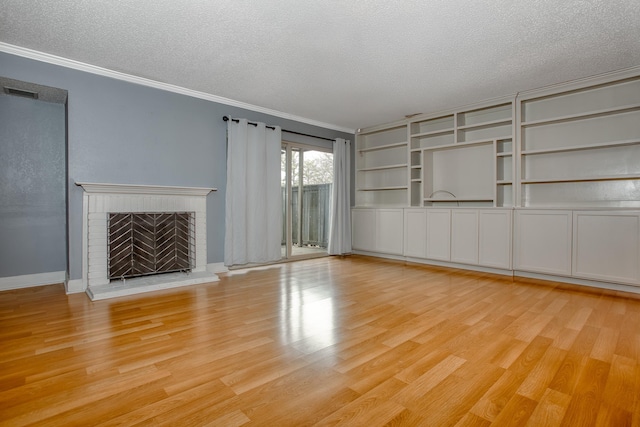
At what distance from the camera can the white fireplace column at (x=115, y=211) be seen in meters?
3.46

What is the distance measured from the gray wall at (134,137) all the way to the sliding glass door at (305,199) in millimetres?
1106

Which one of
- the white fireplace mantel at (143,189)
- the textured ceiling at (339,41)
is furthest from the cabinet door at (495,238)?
the white fireplace mantel at (143,189)

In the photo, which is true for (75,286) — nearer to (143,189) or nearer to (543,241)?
(143,189)

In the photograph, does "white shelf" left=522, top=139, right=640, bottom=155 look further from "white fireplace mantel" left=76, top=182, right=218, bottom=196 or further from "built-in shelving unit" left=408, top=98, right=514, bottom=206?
"white fireplace mantel" left=76, top=182, right=218, bottom=196

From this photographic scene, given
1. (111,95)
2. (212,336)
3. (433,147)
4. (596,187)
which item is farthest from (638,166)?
(111,95)

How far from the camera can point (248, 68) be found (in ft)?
11.7

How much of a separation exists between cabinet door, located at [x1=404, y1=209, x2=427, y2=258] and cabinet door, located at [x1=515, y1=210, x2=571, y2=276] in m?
1.31

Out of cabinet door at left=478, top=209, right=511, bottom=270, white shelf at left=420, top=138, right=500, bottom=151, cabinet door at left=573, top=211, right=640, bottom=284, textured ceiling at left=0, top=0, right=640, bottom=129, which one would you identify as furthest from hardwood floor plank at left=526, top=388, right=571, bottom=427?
white shelf at left=420, top=138, right=500, bottom=151

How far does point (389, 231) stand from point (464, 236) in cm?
131

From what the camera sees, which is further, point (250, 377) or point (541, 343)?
point (541, 343)

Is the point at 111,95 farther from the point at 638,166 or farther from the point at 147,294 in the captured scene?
the point at 638,166

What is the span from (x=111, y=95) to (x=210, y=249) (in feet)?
7.13

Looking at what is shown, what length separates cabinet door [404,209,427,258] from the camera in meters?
5.16

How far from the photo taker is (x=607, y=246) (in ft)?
11.7
